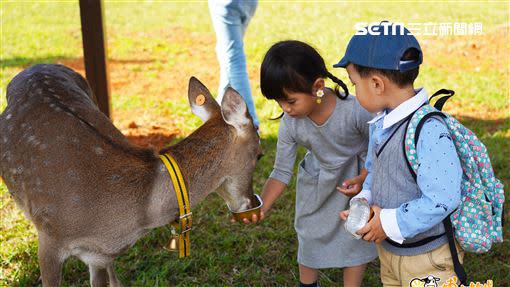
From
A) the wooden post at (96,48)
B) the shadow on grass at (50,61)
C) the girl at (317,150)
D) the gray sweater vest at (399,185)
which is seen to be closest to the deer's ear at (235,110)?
the girl at (317,150)

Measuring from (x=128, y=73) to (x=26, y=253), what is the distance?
4.45m

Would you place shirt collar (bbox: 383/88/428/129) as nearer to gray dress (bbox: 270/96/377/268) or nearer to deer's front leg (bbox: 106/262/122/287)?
gray dress (bbox: 270/96/377/268)

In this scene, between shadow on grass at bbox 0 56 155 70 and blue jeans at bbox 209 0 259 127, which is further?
shadow on grass at bbox 0 56 155 70

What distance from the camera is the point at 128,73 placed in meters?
8.61

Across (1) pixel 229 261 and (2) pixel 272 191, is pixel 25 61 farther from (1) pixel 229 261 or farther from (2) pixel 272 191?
(2) pixel 272 191

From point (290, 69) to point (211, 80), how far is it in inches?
197

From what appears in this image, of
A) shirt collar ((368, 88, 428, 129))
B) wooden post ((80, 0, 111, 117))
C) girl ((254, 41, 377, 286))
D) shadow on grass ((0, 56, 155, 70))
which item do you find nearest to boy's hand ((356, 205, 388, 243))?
shirt collar ((368, 88, 428, 129))

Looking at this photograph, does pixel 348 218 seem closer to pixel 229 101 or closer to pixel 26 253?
pixel 229 101

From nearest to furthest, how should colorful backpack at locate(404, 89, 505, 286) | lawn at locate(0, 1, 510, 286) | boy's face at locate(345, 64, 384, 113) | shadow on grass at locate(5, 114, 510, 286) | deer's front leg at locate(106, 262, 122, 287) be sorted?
colorful backpack at locate(404, 89, 505, 286) < boy's face at locate(345, 64, 384, 113) < deer's front leg at locate(106, 262, 122, 287) < shadow on grass at locate(5, 114, 510, 286) < lawn at locate(0, 1, 510, 286)

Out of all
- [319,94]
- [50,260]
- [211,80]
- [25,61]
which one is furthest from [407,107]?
[25,61]

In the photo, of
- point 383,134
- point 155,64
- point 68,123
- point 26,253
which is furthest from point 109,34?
point 383,134

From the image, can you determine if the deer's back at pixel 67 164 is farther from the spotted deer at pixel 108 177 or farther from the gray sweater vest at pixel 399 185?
the gray sweater vest at pixel 399 185

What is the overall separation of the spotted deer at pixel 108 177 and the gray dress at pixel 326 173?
0.95ft

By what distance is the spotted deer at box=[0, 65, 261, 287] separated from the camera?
129 inches
